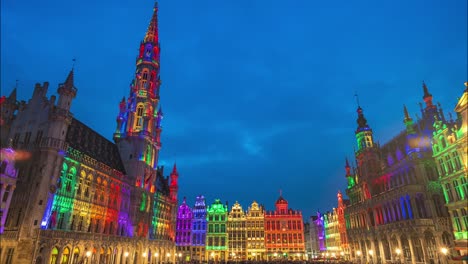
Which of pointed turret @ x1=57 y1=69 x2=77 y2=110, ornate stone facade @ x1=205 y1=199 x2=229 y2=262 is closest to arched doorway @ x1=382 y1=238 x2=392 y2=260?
ornate stone facade @ x1=205 y1=199 x2=229 y2=262

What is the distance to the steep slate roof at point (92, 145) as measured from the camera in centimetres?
4929

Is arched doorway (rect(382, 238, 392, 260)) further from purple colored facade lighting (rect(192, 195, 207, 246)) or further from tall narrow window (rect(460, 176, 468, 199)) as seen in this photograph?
purple colored facade lighting (rect(192, 195, 207, 246))

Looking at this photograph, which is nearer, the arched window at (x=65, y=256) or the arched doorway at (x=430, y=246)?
the arched window at (x=65, y=256)

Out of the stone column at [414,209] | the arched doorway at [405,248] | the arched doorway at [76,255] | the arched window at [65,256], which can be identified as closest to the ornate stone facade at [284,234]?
the arched doorway at [405,248]

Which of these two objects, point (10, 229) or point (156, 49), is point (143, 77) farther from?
point (10, 229)

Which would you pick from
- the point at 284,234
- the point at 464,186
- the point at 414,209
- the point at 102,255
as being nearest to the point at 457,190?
the point at 464,186

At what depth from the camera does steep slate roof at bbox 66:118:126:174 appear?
162ft

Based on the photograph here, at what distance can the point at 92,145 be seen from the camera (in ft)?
179

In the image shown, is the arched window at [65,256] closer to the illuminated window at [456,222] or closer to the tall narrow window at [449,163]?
the illuminated window at [456,222]

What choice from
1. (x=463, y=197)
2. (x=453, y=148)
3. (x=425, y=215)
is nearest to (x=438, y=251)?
(x=425, y=215)

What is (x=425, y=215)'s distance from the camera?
1726 inches

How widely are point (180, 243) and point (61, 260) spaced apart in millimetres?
57071

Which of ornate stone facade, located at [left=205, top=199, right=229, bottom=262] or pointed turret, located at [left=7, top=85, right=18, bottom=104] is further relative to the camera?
ornate stone facade, located at [left=205, top=199, right=229, bottom=262]

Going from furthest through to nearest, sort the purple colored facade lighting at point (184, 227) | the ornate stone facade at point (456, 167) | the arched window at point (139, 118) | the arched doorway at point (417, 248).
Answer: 1. the purple colored facade lighting at point (184, 227)
2. the arched window at point (139, 118)
3. the arched doorway at point (417, 248)
4. the ornate stone facade at point (456, 167)
